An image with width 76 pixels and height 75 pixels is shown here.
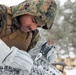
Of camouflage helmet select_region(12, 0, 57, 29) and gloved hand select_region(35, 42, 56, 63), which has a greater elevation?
camouflage helmet select_region(12, 0, 57, 29)

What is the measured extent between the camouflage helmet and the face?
0.07ft

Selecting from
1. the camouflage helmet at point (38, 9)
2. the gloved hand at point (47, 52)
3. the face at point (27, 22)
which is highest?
the camouflage helmet at point (38, 9)

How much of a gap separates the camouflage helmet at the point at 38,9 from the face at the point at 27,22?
2 centimetres

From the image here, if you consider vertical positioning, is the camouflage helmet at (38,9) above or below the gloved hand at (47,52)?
above

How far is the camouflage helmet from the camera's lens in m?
1.10

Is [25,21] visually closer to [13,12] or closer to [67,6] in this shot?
[13,12]

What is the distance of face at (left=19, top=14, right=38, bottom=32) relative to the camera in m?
1.11

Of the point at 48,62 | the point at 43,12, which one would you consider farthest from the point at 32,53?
the point at 43,12

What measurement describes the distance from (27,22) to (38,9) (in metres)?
0.07

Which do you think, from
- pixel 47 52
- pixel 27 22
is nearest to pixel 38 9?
pixel 27 22

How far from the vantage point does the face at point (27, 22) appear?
3.65ft

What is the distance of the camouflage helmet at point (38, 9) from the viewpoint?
1104 mm

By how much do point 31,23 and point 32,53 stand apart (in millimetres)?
141

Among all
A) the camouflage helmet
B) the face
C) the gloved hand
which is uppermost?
the camouflage helmet
